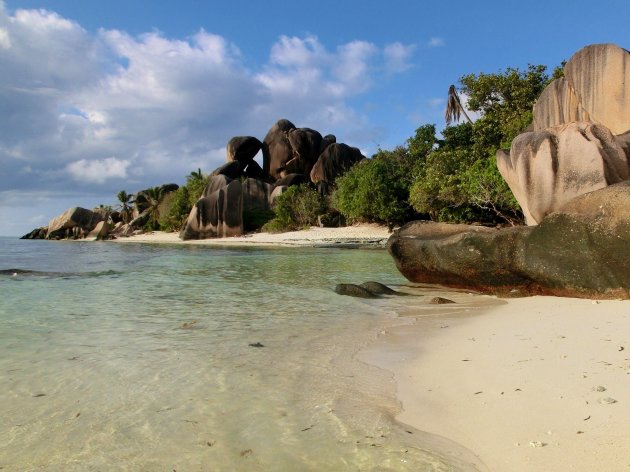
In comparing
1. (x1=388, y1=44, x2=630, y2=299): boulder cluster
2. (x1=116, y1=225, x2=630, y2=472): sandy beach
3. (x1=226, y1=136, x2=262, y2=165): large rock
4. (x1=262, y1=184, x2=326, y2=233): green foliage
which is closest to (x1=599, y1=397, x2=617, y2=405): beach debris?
(x1=116, y1=225, x2=630, y2=472): sandy beach

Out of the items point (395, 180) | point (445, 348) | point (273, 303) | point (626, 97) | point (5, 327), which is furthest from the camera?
point (395, 180)

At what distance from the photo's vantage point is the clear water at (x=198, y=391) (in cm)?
283

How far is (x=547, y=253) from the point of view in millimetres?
7895

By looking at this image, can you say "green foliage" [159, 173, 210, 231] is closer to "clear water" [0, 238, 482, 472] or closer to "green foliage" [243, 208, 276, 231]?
"green foliage" [243, 208, 276, 231]

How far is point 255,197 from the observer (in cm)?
4841

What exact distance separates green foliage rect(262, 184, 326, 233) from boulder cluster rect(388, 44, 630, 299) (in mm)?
29355

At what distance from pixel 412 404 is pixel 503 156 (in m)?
9.80

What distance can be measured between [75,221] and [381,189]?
134 ft

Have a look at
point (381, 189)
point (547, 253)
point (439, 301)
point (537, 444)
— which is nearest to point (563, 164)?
point (547, 253)

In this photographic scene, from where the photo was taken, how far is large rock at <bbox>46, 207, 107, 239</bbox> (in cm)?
5775

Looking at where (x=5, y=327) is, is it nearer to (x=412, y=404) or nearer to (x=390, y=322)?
(x=390, y=322)

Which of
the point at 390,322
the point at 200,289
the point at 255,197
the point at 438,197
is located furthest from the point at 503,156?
the point at 255,197

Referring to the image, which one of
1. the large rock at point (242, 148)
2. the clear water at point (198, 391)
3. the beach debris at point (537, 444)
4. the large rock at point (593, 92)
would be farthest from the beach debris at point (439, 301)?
the large rock at point (242, 148)

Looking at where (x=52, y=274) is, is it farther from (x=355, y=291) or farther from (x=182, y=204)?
(x=182, y=204)
